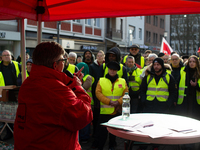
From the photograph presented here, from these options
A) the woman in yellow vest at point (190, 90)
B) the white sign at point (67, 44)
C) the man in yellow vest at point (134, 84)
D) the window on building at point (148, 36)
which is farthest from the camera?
the window on building at point (148, 36)

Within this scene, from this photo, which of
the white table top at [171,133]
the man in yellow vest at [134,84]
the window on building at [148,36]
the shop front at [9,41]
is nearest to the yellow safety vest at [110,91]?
the man in yellow vest at [134,84]

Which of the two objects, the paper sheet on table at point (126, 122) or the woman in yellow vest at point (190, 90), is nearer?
the paper sheet on table at point (126, 122)

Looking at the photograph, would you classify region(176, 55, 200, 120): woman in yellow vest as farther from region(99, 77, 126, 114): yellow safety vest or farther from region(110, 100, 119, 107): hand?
region(110, 100, 119, 107): hand

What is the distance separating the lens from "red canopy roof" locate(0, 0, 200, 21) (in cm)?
356

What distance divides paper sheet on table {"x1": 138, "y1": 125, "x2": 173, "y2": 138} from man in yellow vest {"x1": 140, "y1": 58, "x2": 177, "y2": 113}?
8.10 ft

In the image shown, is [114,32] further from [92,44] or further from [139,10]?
[139,10]

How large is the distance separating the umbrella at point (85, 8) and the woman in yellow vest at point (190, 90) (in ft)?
8.29

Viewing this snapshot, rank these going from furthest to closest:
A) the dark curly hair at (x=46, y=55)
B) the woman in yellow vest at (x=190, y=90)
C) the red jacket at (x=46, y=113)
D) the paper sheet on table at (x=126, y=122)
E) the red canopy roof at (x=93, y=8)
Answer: the woman in yellow vest at (x=190, y=90)
the red canopy roof at (x=93, y=8)
the paper sheet on table at (x=126, y=122)
the dark curly hair at (x=46, y=55)
the red jacket at (x=46, y=113)

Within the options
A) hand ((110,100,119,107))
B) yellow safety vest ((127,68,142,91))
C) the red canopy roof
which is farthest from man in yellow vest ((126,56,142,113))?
the red canopy roof

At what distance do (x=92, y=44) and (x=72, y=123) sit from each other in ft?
83.5

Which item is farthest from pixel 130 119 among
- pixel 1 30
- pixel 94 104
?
pixel 1 30

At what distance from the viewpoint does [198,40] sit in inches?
1890

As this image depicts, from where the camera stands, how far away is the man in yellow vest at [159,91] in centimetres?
513

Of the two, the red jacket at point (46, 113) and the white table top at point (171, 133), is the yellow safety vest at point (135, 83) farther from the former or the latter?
the red jacket at point (46, 113)
